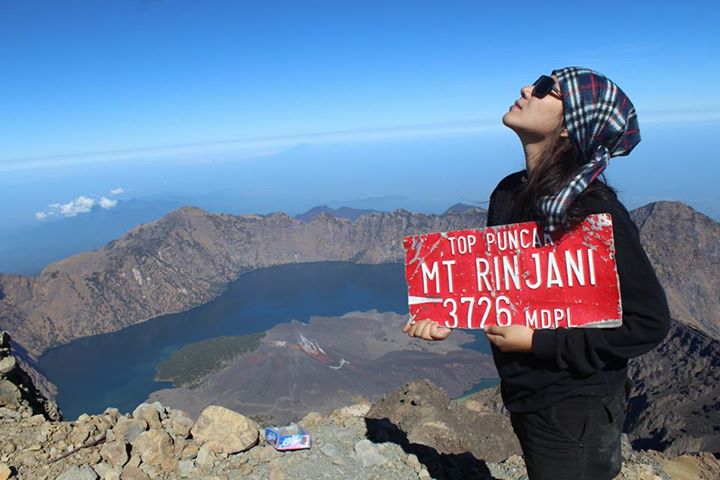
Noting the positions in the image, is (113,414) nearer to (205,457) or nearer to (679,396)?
(205,457)

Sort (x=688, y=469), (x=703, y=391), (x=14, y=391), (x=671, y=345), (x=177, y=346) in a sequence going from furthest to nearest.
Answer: (x=177, y=346) < (x=671, y=345) < (x=703, y=391) < (x=688, y=469) < (x=14, y=391)

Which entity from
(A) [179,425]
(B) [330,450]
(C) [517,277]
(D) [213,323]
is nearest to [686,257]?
(D) [213,323]

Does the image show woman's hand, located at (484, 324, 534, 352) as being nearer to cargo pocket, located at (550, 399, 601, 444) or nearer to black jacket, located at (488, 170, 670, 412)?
black jacket, located at (488, 170, 670, 412)

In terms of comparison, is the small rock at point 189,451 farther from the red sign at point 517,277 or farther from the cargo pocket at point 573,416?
the cargo pocket at point 573,416

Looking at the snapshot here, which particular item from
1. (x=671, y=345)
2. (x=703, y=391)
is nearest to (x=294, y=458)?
(x=703, y=391)

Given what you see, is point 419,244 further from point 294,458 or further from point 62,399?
point 62,399

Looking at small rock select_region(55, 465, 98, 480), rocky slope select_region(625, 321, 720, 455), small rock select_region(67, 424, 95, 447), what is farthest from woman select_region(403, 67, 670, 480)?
rocky slope select_region(625, 321, 720, 455)

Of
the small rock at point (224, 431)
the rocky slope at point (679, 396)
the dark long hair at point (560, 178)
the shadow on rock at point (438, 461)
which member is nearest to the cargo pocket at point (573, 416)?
the dark long hair at point (560, 178)

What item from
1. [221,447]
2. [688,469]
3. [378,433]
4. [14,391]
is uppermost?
[14,391]
